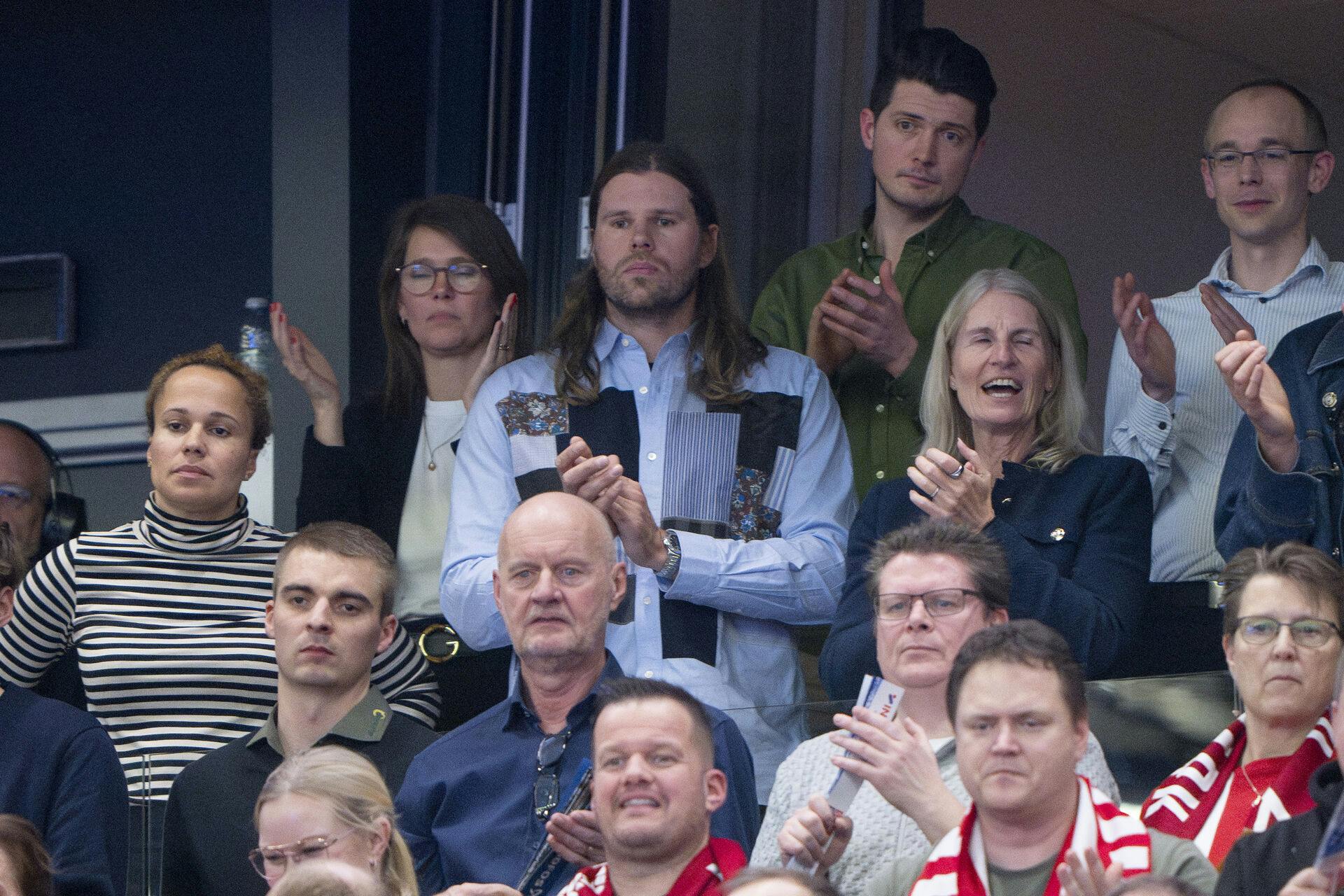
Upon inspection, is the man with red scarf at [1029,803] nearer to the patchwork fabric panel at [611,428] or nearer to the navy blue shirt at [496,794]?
the navy blue shirt at [496,794]

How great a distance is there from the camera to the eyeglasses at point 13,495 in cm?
424

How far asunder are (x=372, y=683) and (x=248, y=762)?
326mm

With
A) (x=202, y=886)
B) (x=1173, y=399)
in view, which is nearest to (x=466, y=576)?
(x=202, y=886)

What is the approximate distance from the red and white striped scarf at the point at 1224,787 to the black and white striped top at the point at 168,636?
1.37 metres

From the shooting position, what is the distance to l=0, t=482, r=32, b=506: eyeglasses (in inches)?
167

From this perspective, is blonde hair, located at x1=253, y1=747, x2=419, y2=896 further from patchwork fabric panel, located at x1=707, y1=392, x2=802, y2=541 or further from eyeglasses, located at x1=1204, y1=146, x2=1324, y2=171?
eyeglasses, located at x1=1204, y1=146, x2=1324, y2=171

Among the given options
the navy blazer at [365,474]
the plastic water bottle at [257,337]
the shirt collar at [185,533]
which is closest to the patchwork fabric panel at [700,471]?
the navy blazer at [365,474]

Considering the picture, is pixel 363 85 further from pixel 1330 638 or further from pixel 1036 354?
pixel 1330 638

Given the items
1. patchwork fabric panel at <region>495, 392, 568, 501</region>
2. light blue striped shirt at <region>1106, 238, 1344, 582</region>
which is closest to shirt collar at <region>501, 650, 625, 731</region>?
patchwork fabric panel at <region>495, 392, 568, 501</region>

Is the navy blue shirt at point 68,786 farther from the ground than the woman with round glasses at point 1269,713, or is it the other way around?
the woman with round glasses at point 1269,713

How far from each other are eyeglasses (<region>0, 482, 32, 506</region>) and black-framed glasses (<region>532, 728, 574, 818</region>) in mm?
1488

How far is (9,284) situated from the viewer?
595 centimetres

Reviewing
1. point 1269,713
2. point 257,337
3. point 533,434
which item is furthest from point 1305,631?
point 257,337

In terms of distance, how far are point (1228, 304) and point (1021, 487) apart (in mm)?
584
